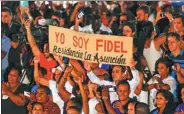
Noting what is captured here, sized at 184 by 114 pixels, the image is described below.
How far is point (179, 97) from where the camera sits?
2.59 metres

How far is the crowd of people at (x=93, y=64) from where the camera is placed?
2.59 meters

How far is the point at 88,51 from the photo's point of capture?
264 cm

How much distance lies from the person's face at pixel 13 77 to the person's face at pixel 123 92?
0.66m

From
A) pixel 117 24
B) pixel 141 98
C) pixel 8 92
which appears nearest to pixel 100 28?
pixel 117 24

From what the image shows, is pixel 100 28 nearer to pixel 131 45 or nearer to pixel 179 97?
pixel 131 45

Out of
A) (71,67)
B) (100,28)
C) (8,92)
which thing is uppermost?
(100,28)

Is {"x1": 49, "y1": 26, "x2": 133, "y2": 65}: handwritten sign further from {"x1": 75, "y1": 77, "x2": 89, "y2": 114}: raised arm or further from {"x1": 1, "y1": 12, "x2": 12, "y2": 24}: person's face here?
{"x1": 1, "y1": 12, "x2": 12, "y2": 24}: person's face

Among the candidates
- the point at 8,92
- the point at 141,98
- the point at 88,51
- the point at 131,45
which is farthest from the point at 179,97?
the point at 8,92

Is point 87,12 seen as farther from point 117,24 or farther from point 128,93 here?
point 128,93

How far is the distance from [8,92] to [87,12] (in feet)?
2.41

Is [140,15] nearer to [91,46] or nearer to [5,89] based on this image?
[91,46]

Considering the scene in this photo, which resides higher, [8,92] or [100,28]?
[100,28]

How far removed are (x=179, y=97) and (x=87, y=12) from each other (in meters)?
0.78

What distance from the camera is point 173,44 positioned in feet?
8.46
